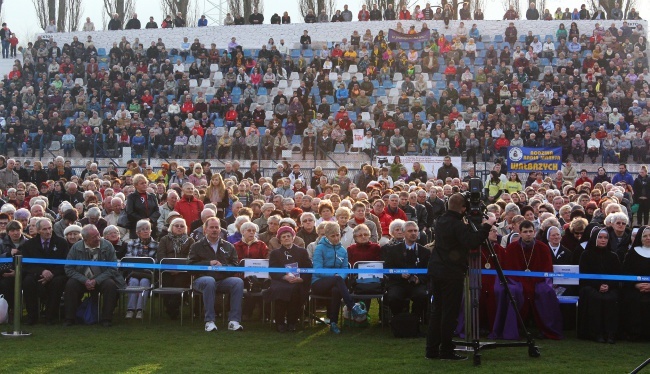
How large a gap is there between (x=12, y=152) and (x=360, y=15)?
1584cm

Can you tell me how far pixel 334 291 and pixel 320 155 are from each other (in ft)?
53.8

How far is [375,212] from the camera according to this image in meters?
14.5

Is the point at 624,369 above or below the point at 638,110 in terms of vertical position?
below

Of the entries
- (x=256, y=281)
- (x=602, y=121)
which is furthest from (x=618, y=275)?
(x=602, y=121)

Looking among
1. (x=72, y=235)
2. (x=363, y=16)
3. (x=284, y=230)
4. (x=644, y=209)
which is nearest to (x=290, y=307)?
(x=284, y=230)

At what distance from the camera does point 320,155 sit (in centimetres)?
2756

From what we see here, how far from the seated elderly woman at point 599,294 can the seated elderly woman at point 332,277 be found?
2.63 m

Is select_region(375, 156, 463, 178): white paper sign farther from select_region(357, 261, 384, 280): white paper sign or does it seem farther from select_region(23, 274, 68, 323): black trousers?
select_region(23, 274, 68, 323): black trousers

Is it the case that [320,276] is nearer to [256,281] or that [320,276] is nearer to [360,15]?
[256,281]

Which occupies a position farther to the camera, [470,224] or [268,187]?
[268,187]

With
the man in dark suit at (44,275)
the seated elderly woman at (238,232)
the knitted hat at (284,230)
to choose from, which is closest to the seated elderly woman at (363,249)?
the knitted hat at (284,230)

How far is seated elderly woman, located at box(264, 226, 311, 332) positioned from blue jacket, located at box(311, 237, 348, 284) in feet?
0.42

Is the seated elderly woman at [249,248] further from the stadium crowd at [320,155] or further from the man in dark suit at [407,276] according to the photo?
the man in dark suit at [407,276]

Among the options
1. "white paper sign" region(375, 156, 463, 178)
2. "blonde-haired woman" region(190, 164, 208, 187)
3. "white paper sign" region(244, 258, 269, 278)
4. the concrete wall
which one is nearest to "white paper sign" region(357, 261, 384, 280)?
"white paper sign" region(244, 258, 269, 278)
